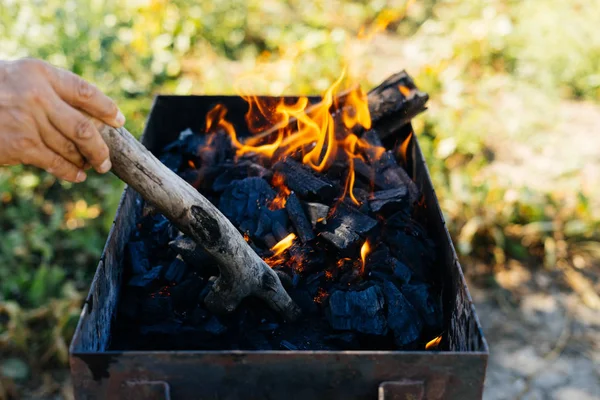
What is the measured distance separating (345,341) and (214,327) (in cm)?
42

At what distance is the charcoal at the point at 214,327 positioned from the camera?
1919 mm

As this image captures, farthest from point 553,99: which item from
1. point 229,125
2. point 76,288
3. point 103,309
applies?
point 103,309

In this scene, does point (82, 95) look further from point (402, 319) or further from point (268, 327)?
point (402, 319)

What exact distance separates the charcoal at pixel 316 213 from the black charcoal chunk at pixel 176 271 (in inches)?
19.3

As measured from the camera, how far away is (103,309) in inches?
73.4

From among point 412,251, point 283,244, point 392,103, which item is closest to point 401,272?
point 412,251

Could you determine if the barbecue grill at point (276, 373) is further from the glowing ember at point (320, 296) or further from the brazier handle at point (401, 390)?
the glowing ember at point (320, 296)

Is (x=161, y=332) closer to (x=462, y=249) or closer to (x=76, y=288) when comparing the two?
A: (x=76, y=288)

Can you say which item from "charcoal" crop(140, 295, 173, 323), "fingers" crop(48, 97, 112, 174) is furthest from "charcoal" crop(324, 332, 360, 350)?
"fingers" crop(48, 97, 112, 174)

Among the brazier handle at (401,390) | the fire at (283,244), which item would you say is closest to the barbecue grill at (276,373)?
the brazier handle at (401,390)

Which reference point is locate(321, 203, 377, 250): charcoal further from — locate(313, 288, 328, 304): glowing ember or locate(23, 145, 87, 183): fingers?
locate(23, 145, 87, 183): fingers

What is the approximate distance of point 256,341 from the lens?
6.30 ft

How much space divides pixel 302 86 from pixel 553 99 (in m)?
2.23

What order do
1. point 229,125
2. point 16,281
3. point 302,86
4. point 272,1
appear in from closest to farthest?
point 229,125, point 16,281, point 302,86, point 272,1
